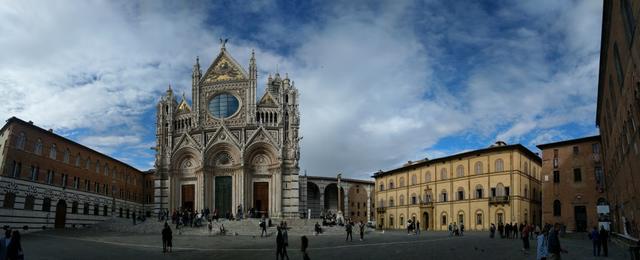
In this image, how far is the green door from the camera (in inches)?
2360

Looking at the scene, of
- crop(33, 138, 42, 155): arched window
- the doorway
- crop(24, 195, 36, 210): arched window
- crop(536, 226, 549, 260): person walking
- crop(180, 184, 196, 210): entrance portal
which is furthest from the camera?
crop(180, 184, 196, 210): entrance portal

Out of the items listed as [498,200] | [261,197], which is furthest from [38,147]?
[498,200]

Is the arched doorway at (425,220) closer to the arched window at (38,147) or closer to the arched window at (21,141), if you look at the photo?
the arched window at (38,147)

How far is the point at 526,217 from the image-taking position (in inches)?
2345

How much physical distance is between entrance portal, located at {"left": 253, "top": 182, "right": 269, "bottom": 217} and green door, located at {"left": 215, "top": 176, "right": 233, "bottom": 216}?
2965 mm

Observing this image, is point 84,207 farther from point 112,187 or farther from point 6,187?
point 6,187

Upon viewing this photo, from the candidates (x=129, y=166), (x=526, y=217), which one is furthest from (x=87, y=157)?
(x=526, y=217)

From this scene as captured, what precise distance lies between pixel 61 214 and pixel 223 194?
662 inches

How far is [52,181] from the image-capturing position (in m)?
48.4

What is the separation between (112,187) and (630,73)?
56.8 metres

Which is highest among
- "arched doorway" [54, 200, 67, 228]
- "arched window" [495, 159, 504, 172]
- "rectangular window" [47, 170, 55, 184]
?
"arched window" [495, 159, 504, 172]

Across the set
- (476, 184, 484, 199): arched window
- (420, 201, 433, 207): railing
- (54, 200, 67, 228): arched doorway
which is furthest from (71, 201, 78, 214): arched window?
(476, 184, 484, 199): arched window

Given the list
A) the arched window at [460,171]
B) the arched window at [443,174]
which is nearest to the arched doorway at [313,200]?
the arched window at [443,174]

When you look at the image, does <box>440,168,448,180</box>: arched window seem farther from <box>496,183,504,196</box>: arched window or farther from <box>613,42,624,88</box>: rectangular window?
<box>613,42,624,88</box>: rectangular window
